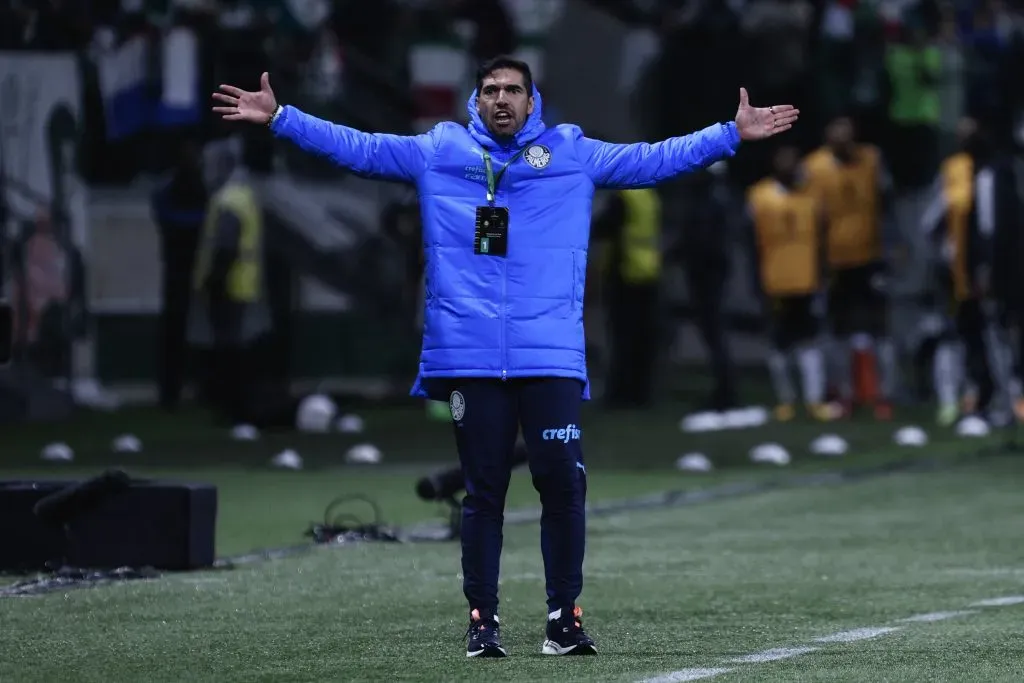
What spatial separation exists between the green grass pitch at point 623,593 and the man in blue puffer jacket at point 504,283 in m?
0.43

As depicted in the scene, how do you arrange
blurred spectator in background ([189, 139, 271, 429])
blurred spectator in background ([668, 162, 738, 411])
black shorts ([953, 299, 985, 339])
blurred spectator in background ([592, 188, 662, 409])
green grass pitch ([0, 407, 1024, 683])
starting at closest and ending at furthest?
green grass pitch ([0, 407, 1024, 683]) < black shorts ([953, 299, 985, 339]) < blurred spectator in background ([189, 139, 271, 429]) < blurred spectator in background ([668, 162, 738, 411]) < blurred spectator in background ([592, 188, 662, 409])

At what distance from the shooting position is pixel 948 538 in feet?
46.4

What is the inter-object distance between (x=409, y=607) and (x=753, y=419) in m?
12.1

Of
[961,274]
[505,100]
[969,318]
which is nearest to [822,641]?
[505,100]

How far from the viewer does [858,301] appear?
24.2m

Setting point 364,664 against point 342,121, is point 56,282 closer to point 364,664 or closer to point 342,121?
point 342,121

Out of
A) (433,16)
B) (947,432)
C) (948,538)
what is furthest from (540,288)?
(433,16)

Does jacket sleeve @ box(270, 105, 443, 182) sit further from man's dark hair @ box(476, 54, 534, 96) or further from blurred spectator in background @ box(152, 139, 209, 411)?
blurred spectator in background @ box(152, 139, 209, 411)

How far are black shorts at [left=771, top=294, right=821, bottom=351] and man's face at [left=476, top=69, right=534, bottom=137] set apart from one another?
14802 millimetres

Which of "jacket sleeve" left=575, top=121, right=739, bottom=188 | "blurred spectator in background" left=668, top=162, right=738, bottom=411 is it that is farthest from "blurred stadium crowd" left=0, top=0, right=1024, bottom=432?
"jacket sleeve" left=575, top=121, right=739, bottom=188

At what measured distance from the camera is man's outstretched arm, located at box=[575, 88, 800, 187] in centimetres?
958

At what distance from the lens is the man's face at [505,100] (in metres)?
9.48

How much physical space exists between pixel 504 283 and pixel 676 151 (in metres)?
0.73

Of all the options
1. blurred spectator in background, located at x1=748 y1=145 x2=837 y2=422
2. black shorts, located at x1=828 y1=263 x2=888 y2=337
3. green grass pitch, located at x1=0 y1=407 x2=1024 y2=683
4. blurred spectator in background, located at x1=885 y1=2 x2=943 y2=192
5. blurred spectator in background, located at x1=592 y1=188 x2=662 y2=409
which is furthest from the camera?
blurred spectator in background, located at x1=885 y1=2 x2=943 y2=192
